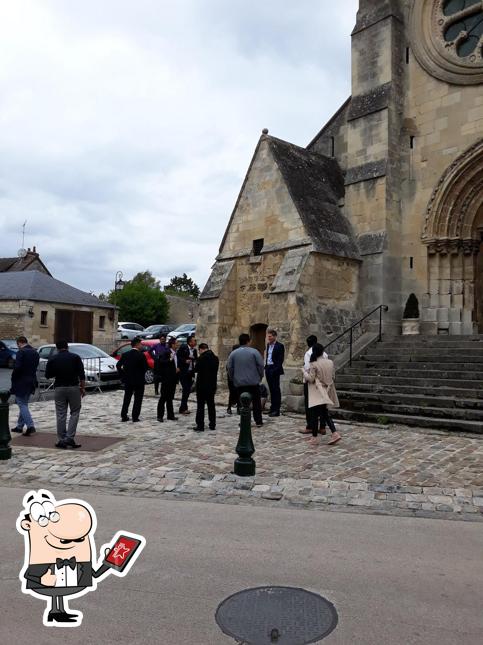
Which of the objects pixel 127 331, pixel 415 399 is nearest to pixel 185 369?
pixel 415 399

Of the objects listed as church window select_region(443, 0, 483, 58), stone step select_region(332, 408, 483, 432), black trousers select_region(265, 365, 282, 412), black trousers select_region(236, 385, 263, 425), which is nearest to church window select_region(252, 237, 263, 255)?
black trousers select_region(265, 365, 282, 412)

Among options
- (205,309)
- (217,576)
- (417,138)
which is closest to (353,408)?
(205,309)

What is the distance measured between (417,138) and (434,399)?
338 inches

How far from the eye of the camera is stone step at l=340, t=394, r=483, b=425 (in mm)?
9531

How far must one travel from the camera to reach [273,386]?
1126cm

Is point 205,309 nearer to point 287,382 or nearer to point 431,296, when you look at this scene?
point 287,382

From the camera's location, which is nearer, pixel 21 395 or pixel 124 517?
pixel 124 517

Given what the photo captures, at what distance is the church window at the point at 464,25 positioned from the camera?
14758mm

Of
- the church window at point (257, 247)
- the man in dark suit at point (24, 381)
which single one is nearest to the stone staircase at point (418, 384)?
the church window at point (257, 247)

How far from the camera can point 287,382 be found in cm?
1269

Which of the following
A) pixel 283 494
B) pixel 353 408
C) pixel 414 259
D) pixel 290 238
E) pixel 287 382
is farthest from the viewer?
pixel 414 259

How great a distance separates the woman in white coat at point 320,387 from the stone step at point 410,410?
2.36 metres

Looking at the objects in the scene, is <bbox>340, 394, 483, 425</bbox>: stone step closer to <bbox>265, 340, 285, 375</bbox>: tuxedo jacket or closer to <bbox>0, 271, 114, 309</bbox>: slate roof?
<bbox>265, 340, 285, 375</bbox>: tuxedo jacket

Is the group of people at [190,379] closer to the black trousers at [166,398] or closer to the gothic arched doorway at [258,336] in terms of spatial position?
the black trousers at [166,398]
